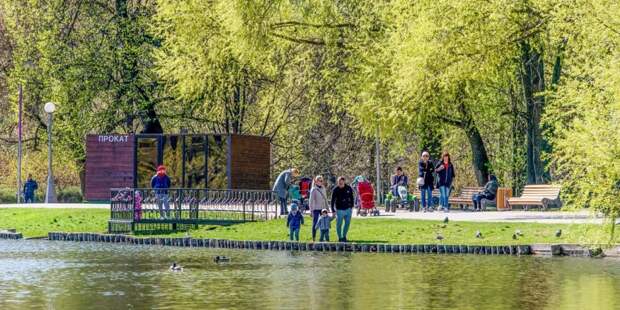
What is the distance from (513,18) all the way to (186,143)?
13.5 meters

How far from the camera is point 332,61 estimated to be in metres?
56.1

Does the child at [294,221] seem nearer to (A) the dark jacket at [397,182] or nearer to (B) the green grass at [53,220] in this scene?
(B) the green grass at [53,220]

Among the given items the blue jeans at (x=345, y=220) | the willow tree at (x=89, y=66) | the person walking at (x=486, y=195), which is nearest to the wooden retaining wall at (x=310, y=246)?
the blue jeans at (x=345, y=220)

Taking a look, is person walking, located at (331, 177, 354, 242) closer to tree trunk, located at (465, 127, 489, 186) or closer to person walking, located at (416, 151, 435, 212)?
person walking, located at (416, 151, 435, 212)

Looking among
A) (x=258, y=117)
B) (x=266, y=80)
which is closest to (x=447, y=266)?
(x=266, y=80)

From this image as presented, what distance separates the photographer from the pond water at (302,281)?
22.5 metres

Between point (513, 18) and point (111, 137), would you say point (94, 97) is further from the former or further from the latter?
point (513, 18)

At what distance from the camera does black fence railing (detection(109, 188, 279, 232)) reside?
143 ft

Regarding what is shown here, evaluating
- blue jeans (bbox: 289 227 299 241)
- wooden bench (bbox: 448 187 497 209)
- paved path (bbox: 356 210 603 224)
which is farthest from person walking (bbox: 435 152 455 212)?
blue jeans (bbox: 289 227 299 241)

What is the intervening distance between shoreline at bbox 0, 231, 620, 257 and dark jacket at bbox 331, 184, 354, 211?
1025 millimetres

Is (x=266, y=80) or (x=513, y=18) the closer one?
(x=513, y=18)

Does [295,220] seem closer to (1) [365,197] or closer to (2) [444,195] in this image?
(1) [365,197]

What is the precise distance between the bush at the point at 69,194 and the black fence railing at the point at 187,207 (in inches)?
1145

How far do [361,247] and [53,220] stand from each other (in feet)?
53.4
